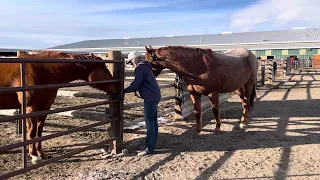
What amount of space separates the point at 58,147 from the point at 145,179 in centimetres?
202

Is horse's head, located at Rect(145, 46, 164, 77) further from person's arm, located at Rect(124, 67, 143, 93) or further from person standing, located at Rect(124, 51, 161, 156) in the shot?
person's arm, located at Rect(124, 67, 143, 93)

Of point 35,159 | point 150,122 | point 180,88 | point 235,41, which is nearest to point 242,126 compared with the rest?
point 180,88

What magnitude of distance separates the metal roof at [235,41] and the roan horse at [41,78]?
4495 cm

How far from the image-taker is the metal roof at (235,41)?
47.6m

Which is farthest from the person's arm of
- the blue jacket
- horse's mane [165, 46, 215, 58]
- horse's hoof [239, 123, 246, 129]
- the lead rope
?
horse's hoof [239, 123, 246, 129]

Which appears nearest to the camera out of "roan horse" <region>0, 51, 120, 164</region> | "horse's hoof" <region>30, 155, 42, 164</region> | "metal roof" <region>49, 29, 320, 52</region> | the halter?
"roan horse" <region>0, 51, 120, 164</region>

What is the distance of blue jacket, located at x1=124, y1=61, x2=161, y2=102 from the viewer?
4.63 meters

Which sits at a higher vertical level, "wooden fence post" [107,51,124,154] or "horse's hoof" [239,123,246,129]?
"wooden fence post" [107,51,124,154]

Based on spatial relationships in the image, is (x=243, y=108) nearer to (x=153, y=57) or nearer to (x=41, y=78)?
(x=153, y=57)

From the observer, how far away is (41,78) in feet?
14.0

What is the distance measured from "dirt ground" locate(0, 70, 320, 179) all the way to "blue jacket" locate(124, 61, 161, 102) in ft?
3.01

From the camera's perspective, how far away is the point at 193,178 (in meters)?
3.87

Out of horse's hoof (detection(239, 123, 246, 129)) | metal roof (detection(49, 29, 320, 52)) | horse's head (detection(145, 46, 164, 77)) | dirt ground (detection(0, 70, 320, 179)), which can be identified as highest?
metal roof (detection(49, 29, 320, 52))

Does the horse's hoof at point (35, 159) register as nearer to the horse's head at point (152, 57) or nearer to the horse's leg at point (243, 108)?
the horse's head at point (152, 57)
